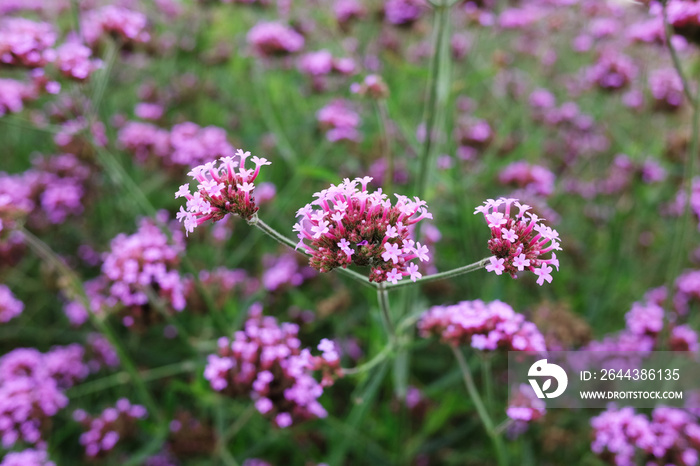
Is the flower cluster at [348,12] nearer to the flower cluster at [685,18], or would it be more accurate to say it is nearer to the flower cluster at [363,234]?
the flower cluster at [685,18]

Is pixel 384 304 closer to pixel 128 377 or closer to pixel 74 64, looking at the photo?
pixel 128 377

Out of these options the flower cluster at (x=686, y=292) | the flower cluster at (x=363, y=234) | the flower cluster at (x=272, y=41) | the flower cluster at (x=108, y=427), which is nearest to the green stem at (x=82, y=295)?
the flower cluster at (x=108, y=427)

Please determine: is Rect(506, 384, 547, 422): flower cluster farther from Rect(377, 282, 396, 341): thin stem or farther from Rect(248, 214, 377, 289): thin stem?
Rect(248, 214, 377, 289): thin stem

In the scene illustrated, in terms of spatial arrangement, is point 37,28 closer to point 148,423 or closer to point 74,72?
point 74,72

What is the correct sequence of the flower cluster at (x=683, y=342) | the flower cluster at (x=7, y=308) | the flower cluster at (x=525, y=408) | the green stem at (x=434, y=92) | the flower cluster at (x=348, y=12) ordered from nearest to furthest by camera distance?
the flower cluster at (x=525, y=408) < the green stem at (x=434, y=92) < the flower cluster at (x=683, y=342) < the flower cluster at (x=7, y=308) < the flower cluster at (x=348, y=12)

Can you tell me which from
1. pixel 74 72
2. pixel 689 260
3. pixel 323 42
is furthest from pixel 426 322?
pixel 323 42

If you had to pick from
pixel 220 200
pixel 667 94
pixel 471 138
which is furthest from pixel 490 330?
pixel 667 94
